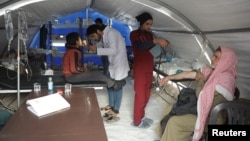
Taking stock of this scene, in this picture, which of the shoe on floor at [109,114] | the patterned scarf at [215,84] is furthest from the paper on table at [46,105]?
the shoe on floor at [109,114]

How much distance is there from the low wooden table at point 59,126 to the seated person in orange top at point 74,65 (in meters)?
1.33

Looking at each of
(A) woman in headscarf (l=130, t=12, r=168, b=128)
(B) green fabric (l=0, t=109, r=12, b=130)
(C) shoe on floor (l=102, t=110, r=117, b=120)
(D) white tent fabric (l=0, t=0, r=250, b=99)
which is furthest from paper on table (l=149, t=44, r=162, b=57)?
(B) green fabric (l=0, t=109, r=12, b=130)

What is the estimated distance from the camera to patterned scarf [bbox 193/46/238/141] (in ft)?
6.70

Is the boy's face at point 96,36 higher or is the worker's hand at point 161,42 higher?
the boy's face at point 96,36

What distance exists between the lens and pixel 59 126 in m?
1.66

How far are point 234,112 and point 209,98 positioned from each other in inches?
9.1

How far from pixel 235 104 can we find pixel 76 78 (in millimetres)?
2200

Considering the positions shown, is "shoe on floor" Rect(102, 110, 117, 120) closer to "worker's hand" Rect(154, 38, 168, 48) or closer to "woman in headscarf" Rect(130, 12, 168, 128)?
"woman in headscarf" Rect(130, 12, 168, 128)

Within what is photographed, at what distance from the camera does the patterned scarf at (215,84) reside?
2.04m

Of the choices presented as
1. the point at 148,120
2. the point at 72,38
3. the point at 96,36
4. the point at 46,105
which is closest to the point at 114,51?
the point at 96,36

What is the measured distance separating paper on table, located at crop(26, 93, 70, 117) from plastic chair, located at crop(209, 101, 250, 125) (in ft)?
3.83

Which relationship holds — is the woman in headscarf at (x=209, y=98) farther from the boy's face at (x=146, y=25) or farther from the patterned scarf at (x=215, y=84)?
the boy's face at (x=146, y=25)

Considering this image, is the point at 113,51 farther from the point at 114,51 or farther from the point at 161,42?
the point at 161,42

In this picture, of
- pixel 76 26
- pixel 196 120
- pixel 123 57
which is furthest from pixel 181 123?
pixel 76 26
